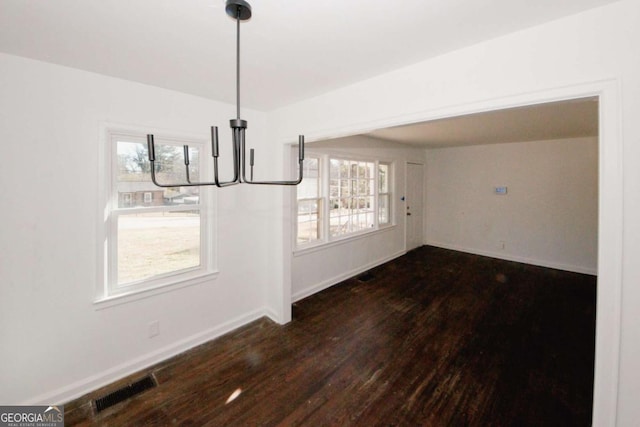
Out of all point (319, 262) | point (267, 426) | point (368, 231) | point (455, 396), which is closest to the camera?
point (267, 426)

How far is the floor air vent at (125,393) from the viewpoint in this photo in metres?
1.97

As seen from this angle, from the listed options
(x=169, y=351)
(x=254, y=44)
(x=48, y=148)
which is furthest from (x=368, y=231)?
(x=48, y=148)

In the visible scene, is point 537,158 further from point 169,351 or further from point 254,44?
point 169,351

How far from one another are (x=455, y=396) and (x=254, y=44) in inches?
112

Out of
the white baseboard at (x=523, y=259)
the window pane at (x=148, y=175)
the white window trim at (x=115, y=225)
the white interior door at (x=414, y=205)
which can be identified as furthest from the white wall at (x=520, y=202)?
the window pane at (x=148, y=175)

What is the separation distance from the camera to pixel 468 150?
239 inches

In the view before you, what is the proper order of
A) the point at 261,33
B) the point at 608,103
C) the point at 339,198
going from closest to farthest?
the point at 608,103 → the point at 261,33 → the point at 339,198

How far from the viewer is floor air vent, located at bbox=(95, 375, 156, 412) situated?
1.97 meters

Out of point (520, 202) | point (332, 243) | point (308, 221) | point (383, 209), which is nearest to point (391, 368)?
point (332, 243)

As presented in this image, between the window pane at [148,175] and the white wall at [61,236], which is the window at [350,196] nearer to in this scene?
the window pane at [148,175]

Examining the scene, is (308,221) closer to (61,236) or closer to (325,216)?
(325,216)

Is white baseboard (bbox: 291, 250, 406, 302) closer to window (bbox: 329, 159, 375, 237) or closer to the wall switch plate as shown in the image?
window (bbox: 329, 159, 375, 237)

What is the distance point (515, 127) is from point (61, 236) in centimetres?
543

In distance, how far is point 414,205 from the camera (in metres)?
6.43
